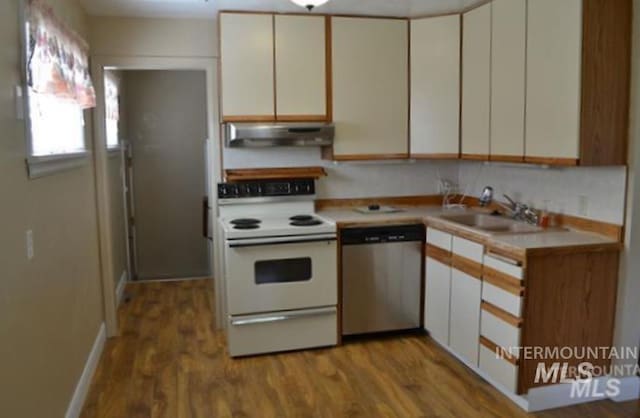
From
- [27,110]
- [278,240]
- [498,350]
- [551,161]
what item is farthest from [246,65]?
[498,350]

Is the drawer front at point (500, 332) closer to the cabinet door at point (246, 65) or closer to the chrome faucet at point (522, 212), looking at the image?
the chrome faucet at point (522, 212)

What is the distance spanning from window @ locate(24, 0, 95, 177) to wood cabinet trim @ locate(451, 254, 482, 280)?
7.56 feet

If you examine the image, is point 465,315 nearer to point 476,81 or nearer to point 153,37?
point 476,81

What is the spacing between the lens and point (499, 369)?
115 inches

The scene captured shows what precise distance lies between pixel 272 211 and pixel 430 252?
48.6 inches

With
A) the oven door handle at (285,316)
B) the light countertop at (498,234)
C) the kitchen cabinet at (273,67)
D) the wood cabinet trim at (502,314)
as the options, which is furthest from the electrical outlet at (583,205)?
the kitchen cabinet at (273,67)

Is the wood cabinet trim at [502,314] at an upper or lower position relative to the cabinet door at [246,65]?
lower

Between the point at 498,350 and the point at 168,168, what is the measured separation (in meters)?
3.89

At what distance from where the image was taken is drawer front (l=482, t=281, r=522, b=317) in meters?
2.74

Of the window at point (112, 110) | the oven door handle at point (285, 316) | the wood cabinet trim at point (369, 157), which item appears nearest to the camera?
the oven door handle at point (285, 316)

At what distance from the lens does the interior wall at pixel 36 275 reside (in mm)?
1801

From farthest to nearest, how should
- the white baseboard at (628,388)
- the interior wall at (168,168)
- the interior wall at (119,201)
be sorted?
1. the interior wall at (168,168)
2. the interior wall at (119,201)
3. the white baseboard at (628,388)

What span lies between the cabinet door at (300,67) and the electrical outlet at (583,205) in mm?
1825

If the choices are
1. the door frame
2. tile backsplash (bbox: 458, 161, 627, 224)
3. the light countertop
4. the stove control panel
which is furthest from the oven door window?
tile backsplash (bbox: 458, 161, 627, 224)
